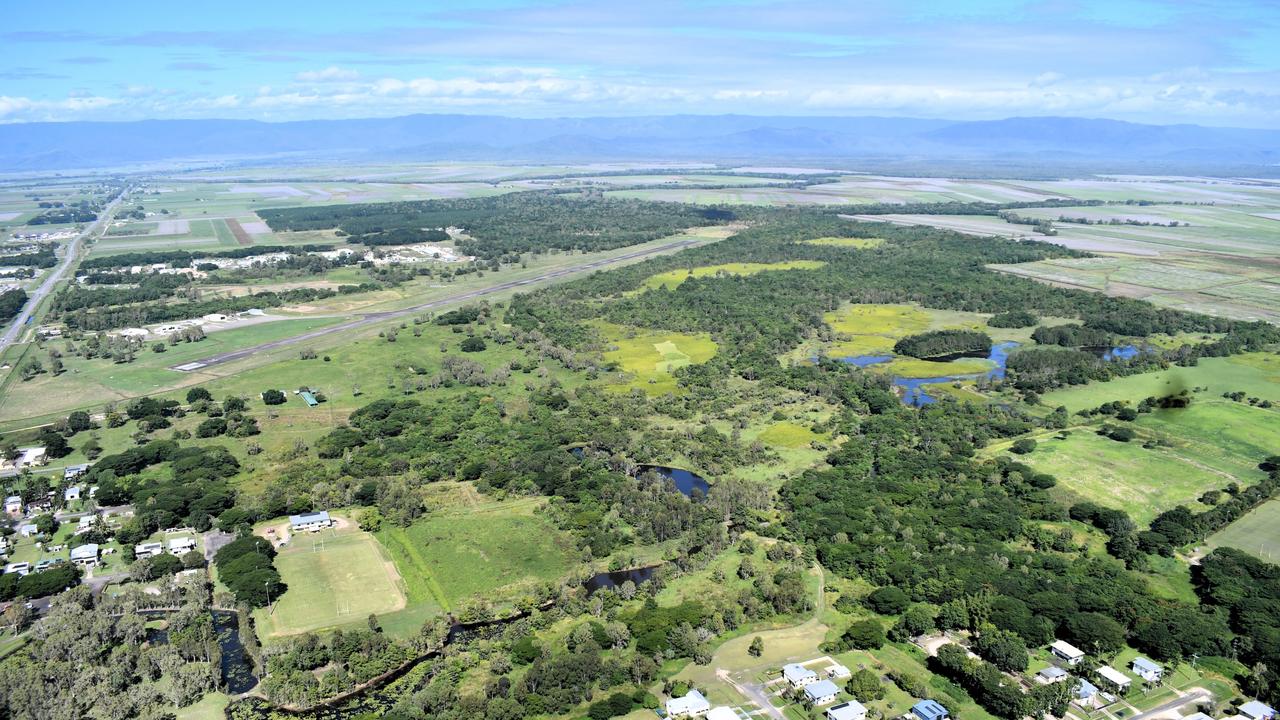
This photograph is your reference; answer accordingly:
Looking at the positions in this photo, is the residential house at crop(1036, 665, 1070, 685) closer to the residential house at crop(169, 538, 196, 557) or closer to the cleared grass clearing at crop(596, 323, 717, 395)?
the cleared grass clearing at crop(596, 323, 717, 395)

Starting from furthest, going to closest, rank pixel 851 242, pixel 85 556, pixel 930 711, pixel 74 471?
pixel 851 242 < pixel 74 471 < pixel 85 556 < pixel 930 711

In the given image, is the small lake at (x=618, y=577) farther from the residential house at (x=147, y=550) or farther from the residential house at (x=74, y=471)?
the residential house at (x=74, y=471)

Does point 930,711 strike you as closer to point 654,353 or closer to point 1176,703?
point 1176,703

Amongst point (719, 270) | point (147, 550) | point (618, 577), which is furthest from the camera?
point (719, 270)

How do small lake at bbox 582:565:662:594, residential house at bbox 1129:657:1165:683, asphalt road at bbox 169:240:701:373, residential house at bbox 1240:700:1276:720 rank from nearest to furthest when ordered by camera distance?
residential house at bbox 1240:700:1276:720
residential house at bbox 1129:657:1165:683
small lake at bbox 582:565:662:594
asphalt road at bbox 169:240:701:373

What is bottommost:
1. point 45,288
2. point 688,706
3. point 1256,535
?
point 45,288

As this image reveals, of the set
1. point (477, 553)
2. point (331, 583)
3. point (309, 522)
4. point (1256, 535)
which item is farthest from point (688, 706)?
point (1256, 535)

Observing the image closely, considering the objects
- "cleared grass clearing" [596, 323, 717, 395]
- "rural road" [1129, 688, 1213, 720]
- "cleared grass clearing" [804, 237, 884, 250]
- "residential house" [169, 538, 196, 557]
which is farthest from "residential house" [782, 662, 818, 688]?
"cleared grass clearing" [804, 237, 884, 250]

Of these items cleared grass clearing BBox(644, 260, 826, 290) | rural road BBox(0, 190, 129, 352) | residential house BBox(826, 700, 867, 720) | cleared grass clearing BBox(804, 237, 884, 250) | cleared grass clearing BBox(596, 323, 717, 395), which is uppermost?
cleared grass clearing BBox(804, 237, 884, 250)
